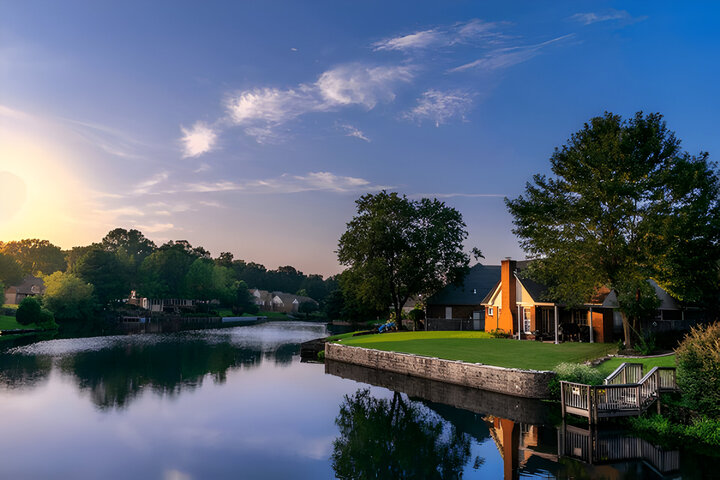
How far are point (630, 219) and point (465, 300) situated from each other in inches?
1093

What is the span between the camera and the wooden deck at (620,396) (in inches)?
770

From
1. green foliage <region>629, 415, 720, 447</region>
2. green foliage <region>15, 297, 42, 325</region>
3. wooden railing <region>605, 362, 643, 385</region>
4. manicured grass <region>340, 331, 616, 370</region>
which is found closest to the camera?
green foliage <region>629, 415, 720, 447</region>

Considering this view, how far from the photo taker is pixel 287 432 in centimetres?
1978

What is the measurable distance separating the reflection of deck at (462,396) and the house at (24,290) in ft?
332

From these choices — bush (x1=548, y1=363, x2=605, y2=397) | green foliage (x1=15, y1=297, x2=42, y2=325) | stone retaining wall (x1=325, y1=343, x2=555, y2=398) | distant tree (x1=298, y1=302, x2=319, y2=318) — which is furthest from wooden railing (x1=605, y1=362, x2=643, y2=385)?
distant tree (x1=298, y1=302, x2=319, y2=318)

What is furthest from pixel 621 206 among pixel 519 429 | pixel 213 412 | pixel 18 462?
pixel 18 462

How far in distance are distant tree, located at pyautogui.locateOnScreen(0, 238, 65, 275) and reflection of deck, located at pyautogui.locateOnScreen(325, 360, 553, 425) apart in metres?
161

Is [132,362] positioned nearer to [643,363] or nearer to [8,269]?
[643,363]

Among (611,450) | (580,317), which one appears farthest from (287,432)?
(580,317)

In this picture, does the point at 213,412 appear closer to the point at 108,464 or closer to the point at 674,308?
the point at 108,464

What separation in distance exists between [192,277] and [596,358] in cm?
11212

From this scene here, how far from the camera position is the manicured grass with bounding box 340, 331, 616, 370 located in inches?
1129

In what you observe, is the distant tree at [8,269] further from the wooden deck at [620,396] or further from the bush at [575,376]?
the wooden deck at [620,396]

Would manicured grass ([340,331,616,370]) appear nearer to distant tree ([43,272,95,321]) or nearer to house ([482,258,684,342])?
house ([482,258,684,342])
